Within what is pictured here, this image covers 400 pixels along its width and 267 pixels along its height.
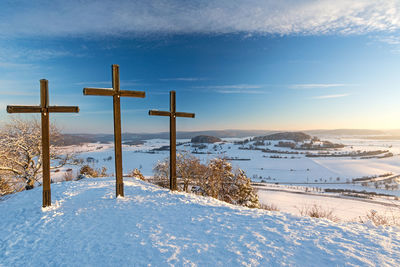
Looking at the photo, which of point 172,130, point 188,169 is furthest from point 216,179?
point 172,130

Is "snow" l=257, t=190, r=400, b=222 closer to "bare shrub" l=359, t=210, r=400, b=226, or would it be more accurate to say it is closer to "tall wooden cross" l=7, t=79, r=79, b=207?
"bare shrub" l=359, t=210, r=400, b=226

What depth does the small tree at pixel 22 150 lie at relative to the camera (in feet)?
43.5

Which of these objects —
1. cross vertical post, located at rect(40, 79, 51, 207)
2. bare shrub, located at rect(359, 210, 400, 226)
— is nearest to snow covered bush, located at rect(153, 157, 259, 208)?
bare shrub, located at rect(359, 210, 400, 226)

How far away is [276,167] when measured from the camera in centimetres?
12706

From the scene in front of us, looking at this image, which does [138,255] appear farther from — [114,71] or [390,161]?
[390,161]

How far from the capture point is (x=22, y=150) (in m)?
13.9

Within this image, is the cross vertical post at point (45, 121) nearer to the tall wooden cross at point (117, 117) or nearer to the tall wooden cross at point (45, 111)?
the tall wooden cross at point (45, 111)

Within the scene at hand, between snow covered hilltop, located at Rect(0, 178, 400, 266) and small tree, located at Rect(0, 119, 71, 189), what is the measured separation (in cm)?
928

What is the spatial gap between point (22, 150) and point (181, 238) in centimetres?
1503

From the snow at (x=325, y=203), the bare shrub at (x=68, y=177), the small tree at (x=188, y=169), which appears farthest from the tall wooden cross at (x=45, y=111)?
the snow at (x=325, y=203)

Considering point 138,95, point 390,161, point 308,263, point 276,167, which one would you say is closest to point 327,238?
point 308,263

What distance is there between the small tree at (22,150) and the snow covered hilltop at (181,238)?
9279 millimetres

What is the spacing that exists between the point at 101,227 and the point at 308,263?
421 centimetres

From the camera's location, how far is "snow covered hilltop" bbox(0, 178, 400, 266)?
3473 millimetres
